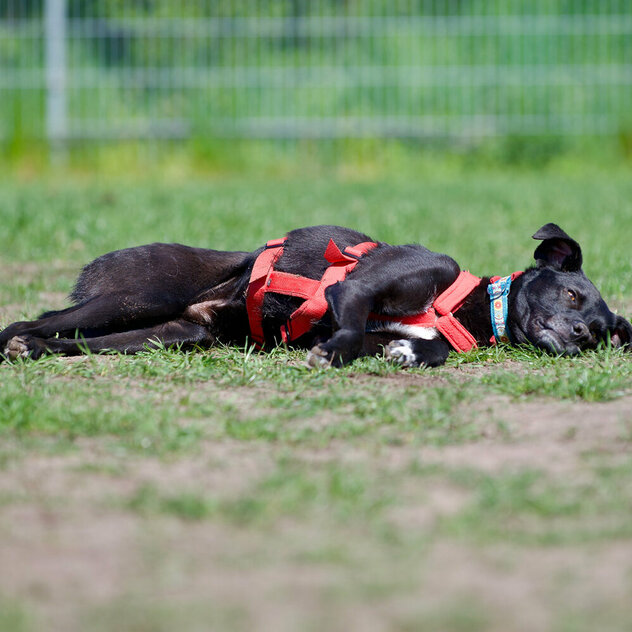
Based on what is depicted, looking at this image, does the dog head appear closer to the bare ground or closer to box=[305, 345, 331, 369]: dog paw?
box=[305, 345, 331, 369]: dog paw

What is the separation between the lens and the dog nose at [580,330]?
3641 millimetres

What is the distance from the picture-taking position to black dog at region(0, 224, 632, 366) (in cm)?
358

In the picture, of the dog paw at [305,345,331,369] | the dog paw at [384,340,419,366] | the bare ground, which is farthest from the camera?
the dog paw at [384,340,419,366]

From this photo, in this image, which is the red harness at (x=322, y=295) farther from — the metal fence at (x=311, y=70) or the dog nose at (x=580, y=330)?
the metal fence at (x=311, y=70)

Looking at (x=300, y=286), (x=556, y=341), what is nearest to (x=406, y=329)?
(x=300, y=286)

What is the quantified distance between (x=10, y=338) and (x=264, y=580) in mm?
2122

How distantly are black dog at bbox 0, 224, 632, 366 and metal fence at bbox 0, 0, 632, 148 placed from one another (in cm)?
872

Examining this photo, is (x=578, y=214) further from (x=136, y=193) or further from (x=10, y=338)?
(x=10, y=338)

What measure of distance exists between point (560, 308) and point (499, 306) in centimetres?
24

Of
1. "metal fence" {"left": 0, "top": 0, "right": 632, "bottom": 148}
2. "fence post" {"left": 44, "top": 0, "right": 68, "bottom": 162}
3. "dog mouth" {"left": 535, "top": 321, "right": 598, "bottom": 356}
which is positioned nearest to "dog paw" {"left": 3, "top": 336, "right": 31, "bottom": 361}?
"dog mouth" {"left": 535, "top": 321, "right": 598, "bottom": 356}

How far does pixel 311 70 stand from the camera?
40.6 ft

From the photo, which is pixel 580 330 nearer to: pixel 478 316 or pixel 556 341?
pixel 556 341

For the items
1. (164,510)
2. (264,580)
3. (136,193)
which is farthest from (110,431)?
(136,193)

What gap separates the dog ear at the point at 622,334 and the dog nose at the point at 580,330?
0.69 feet
